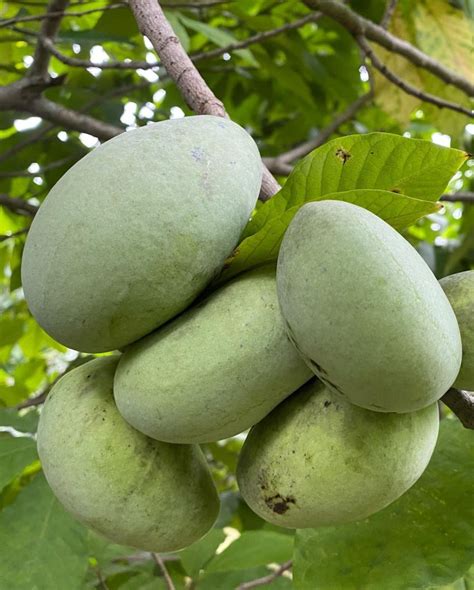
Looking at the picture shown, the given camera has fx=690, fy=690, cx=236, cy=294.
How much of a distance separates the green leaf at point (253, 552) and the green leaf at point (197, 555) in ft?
0.06

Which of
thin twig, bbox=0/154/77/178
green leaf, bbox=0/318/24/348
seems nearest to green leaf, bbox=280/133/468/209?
thin twig, bbox=0/154/77/178

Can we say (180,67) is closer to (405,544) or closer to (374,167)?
(374,167)

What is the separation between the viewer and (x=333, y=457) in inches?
32.5

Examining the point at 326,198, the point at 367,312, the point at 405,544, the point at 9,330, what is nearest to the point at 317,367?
the point at 367,312

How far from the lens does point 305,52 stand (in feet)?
7.62

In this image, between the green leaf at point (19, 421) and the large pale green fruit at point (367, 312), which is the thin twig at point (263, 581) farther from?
the large pale green fruit at point (367, 312)

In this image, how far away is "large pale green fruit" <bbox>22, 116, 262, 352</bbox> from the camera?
30.1 inches

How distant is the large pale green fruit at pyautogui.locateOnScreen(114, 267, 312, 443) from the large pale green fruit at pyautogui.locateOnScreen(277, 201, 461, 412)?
0.07 meters

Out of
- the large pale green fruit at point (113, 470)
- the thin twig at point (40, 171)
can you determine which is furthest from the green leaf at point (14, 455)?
the thin twig at point (40, 171)

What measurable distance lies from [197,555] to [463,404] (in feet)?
3.10

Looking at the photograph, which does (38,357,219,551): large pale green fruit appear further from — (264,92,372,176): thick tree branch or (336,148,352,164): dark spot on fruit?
(264,92,372,176): thick tree branch

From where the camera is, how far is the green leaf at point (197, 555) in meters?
1.57

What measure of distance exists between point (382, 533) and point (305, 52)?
1675 mm

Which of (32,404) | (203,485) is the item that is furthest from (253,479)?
(32,404)
